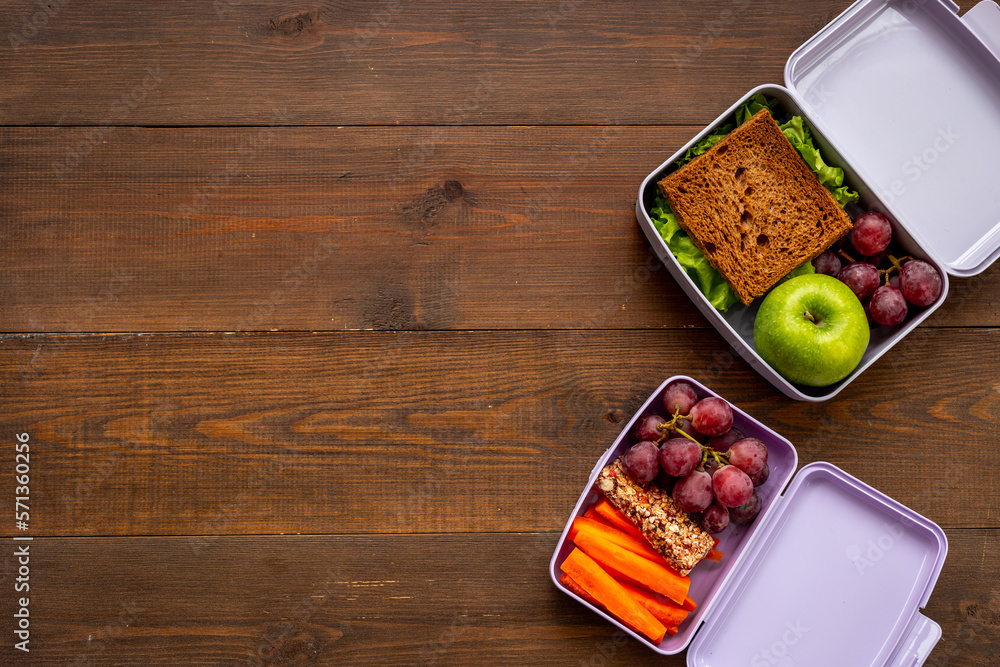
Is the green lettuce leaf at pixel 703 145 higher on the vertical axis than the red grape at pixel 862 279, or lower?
higher

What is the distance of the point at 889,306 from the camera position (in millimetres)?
1037

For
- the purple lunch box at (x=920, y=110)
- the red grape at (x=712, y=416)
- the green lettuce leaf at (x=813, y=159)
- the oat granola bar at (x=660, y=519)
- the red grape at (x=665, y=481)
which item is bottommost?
the oat granola bar at (x=660, y=519)

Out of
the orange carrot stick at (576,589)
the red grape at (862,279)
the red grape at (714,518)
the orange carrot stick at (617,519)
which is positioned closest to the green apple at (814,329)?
the red grape at (862,279)

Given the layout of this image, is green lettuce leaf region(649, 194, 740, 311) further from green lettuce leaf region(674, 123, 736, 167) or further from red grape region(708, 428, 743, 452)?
red grape region(708, 428, 743, 452)

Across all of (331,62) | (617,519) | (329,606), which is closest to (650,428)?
(617,519)

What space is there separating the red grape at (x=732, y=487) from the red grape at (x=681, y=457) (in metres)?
0.05

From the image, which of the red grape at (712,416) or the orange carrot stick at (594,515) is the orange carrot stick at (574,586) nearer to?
the orange carrot stick at (594,515)

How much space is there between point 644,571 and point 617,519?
0.30 feet

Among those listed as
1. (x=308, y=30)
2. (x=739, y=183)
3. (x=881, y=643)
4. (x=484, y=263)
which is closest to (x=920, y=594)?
(x=881, y=643)

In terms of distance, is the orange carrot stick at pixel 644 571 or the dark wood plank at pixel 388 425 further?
the dark wood plank at pixel 388 425

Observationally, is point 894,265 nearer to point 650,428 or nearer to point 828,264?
point 828,264

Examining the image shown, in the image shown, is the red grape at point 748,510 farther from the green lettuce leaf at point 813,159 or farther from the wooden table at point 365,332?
the green lettuce leaf at point 813,159

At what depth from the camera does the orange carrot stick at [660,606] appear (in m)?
1.05

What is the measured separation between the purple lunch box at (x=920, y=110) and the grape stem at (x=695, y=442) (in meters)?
0.19
